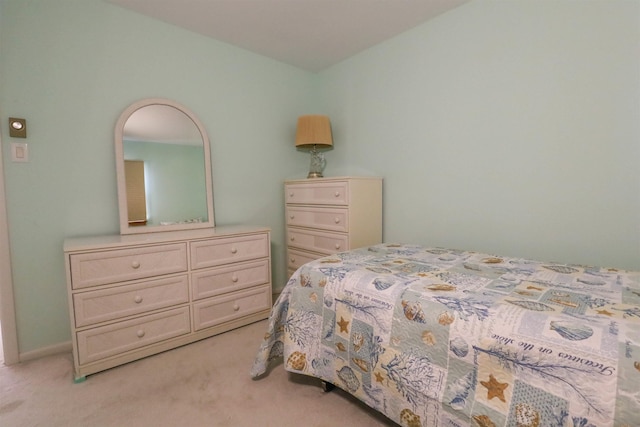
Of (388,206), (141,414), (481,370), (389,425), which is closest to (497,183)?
(388,206)

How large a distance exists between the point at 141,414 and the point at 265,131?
234 cm

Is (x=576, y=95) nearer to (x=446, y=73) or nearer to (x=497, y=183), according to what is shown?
(x=497, y=183)

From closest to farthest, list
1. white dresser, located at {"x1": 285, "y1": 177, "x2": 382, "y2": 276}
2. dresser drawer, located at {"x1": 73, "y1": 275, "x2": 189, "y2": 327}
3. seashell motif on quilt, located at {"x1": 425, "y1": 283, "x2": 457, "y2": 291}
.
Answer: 1. seashell motif on quilt, located at {"x1": 425, "y1": 283, "x2": 457, "y2": 291}
2. dresser drawer, located at {"x1": 73, "y1": 275, "x2": 189, "y2": 327}
3. white dresser, located at {"x1": 285, "y1": 177, "x2": 382, "y2": 276}

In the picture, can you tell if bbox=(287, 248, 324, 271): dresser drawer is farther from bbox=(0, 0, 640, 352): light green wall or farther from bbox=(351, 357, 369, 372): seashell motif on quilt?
bbox=(351, 357, 369, 372): seashell motif on quilt

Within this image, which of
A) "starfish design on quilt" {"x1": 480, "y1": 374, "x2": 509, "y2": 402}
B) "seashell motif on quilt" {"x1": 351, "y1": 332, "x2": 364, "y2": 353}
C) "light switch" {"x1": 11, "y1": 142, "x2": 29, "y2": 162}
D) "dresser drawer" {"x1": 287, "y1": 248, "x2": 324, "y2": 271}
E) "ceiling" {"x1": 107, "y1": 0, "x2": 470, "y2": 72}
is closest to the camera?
"starfish design on quilt" {"x1": 480, "y1": 374, "x2": 509, "y2": 402}

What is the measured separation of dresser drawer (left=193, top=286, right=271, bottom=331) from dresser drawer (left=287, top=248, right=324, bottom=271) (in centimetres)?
47

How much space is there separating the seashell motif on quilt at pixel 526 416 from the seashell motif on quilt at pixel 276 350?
3.77 feet

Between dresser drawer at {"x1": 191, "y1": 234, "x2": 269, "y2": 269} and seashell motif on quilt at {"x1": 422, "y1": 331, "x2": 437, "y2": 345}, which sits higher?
dresser drawer at {"x1": 191, "y1": 234, "x2": 269, "y2": 269}

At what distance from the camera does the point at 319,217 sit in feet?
8.42

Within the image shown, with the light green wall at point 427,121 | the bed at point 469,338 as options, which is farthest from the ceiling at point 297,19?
the bed at point 469,338

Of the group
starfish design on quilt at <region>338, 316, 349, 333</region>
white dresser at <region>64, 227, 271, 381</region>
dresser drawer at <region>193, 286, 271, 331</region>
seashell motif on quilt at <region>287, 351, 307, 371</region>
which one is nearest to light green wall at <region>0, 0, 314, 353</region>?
white dresser at <region>64, 227, 271, 381</region>

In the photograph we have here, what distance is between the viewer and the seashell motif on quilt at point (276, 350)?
1627 mm

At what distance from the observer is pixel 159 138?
2246 millimetres

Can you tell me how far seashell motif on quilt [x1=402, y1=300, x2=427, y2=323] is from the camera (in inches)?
43.1
